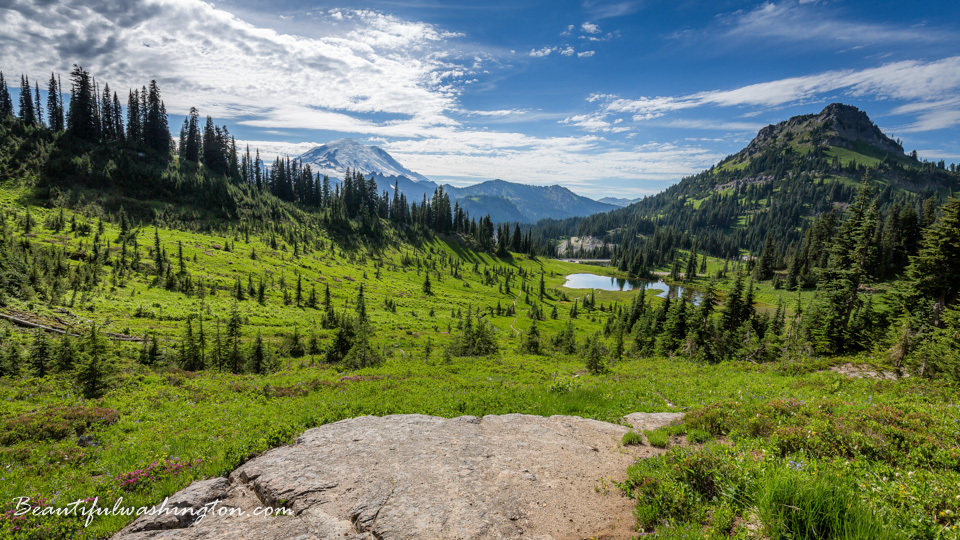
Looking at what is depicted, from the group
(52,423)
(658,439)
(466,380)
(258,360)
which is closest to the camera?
(658,439)

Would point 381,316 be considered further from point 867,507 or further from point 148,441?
point 867,507

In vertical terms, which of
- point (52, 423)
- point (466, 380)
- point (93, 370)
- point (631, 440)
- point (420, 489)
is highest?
point (420, 489)

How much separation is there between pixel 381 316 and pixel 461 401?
57.2 metres

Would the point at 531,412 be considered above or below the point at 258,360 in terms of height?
above

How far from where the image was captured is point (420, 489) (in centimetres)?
818

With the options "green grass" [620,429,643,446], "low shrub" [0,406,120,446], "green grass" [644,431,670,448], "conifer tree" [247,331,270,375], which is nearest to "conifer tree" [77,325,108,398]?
"low shrub" [0,406,120,446]

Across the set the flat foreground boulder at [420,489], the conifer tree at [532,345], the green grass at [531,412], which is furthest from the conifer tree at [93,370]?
the conifer tree at [532,345]

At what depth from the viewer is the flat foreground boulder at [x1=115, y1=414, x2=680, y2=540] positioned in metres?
6.97

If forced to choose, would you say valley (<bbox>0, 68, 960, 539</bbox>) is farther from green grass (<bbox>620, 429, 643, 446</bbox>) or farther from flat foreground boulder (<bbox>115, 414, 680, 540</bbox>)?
flat foreground boulder (<bbox>115, 414, 680, 540</bbox>)

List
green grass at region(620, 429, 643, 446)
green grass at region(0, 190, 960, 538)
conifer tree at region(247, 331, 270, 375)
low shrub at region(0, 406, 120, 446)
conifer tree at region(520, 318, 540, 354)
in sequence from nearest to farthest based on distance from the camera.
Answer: green grass at region(0, 190, 960, 538) → green grass at region(620, 429, 643, 446) → low shrub at region(0, 406, 120, 446) → conifer tree at region(247, 331, 270, 375) → conifer tree at region(520, 318, 540, 354)

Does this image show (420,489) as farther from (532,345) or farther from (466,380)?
(532,345)

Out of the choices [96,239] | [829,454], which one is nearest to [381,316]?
[96,239]

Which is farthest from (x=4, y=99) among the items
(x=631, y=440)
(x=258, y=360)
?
(x=631, y=440)

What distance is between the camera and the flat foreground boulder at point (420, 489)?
6969mm
